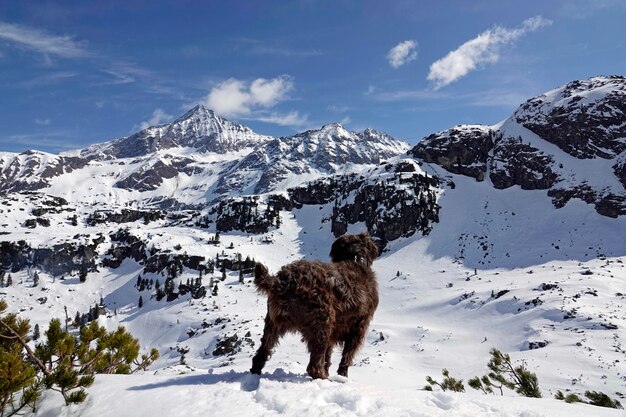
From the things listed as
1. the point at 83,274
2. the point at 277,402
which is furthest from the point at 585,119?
the point at 83,274

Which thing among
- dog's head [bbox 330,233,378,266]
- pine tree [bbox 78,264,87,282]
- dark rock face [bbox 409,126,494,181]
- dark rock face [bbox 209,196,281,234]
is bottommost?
pine tree [bbox 78,264,87,282]

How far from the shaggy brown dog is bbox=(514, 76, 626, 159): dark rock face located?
→ 17715cm

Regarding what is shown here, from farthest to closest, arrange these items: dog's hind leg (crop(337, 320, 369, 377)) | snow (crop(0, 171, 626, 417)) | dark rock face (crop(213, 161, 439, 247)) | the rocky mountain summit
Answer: dark rock face (crop(213, 161, 439, 247)) → the rocky mountain summit → dog's hind leg (crop(337, 320, 369, 377)) → snow (crop(0, 171, 626, 417))

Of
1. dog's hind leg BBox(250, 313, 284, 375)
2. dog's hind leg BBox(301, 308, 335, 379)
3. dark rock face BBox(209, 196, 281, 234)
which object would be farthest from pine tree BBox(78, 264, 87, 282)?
dog's hind leg BBox(301, 308, 335, 379)

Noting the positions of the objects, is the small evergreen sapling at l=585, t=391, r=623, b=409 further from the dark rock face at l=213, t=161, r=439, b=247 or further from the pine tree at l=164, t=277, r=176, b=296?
the dark rock face at l=213, t=161, r=439, b=247

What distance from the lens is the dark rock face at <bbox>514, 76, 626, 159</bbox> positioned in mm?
151625

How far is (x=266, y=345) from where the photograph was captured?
6.25 meters

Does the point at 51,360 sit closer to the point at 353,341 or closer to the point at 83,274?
the point at 353,341

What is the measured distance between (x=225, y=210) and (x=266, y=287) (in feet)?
596

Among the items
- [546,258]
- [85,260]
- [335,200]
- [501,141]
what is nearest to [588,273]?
[546,258]

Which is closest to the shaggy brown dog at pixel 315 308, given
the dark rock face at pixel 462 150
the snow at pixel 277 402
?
the snow at pixel 277 402

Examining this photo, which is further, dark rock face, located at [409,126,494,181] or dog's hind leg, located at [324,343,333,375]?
dark rock face, located at [409,126,494,181]

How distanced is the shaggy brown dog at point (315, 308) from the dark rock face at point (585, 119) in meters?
177

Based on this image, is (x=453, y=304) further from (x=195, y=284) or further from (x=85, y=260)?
(x=85, y=260)
